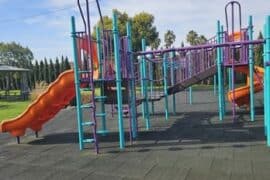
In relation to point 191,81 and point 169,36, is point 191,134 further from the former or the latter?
point 169,36

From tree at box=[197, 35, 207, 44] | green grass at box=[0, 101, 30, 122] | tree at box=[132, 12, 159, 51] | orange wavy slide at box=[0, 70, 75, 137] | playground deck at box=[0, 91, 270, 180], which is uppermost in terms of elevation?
tree at box=[132, 12, 159, 51]

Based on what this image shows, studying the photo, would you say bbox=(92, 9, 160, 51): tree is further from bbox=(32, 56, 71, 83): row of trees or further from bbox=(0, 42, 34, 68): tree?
bbox=(0, 42, 34, 68): tree

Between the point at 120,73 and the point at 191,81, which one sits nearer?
the point at 120,73

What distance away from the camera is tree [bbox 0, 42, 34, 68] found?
75188 millimetres

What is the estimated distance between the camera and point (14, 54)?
250 ft

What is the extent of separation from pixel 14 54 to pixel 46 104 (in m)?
70.1

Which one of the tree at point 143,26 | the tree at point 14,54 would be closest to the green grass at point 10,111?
the tree at point 143,26

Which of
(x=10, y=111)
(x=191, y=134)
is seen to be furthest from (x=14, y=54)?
(x=191, y=134)

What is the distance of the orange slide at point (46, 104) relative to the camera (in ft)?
30.8

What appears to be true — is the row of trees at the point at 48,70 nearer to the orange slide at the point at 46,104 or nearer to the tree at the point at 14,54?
the tree at the point at 14,54

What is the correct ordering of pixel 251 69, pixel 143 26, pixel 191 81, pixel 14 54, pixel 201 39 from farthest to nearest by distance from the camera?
pixel 14 54 < pixel 143 26 < pixel 201 39 < pixel 191 81 < pixel 251 69

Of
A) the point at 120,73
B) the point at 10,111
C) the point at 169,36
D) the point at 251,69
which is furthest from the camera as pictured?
the point at 169,36

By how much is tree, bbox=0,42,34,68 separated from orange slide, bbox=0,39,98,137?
220 ft

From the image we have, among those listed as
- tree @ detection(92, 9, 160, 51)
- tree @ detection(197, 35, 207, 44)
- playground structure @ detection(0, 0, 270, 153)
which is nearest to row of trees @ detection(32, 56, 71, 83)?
tree @ detection(92, 9, 160, 51)
